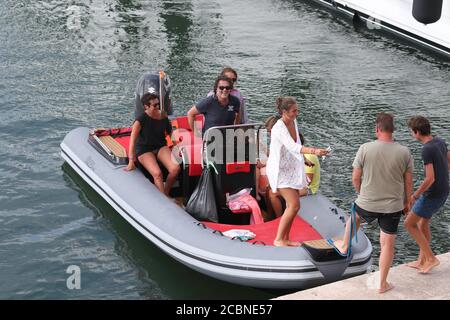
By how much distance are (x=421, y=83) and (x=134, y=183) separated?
832cm

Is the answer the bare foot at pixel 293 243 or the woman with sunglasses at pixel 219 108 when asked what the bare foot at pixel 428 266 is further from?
the woman with sunglasses at pixel 219 108

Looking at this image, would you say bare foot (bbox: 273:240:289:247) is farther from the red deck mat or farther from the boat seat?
the boat seat

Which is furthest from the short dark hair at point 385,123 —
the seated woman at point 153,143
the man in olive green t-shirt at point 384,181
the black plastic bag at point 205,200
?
the seated woman at point 153,143

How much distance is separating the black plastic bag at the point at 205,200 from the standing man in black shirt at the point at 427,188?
2.33 metres

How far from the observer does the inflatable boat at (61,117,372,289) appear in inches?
309

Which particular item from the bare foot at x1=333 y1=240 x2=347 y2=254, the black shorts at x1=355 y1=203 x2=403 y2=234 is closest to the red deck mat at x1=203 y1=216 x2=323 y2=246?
the bare foot at x1=333 y1=240 x2=347 y2=254

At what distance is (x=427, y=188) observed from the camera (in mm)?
7371

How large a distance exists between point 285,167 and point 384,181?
127 cm

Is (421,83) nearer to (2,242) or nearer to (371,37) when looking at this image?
(371,37)

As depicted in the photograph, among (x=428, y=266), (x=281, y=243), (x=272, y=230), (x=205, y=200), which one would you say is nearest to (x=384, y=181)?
(x=428, y=266)

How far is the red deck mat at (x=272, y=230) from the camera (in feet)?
28.0

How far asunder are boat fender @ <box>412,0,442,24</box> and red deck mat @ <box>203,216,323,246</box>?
→ 7087mm

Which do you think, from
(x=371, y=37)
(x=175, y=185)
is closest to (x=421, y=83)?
(x=371, y=37)
